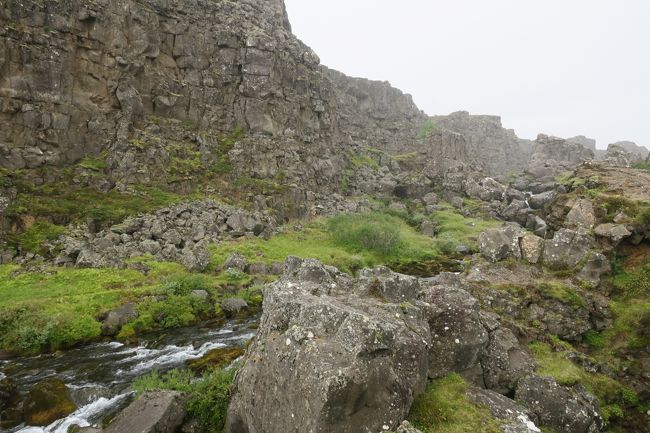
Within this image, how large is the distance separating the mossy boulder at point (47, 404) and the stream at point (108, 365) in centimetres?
40

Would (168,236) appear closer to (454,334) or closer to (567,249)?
(454,334)

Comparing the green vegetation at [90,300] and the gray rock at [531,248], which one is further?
the green vegetation at [90,300]

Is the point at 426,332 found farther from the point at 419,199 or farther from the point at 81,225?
the point at 419,199

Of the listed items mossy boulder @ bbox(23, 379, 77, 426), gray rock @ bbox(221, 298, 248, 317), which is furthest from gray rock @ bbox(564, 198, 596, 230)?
mossy boulder @ bbox(23, 379, 77, 426)

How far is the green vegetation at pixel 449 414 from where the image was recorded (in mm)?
12164

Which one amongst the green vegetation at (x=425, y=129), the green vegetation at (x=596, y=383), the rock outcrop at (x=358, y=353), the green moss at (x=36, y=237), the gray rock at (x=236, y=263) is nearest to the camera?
the rock outcrop at (x=358, y=353)

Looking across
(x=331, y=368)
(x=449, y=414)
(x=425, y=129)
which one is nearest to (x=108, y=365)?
(x=331, y=368)

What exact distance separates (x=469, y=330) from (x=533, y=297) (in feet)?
22.1

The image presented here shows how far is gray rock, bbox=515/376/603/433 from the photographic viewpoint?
14.2 metres

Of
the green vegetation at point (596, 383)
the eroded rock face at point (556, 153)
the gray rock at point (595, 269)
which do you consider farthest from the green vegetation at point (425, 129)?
the green vegetation at point (596, 383)

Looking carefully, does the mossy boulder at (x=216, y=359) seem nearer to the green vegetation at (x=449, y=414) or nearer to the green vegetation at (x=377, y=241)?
the green vegetation at (x=449, y=414)

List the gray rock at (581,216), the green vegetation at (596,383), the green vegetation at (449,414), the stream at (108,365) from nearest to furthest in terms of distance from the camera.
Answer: the green vegetation at (449,414) < the green vegetation at (596,383) < the stream at (108,365) < the gray rock at (581,216)

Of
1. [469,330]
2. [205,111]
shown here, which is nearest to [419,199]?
[205,111]

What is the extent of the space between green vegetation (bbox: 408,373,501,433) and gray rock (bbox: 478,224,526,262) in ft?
41.4
